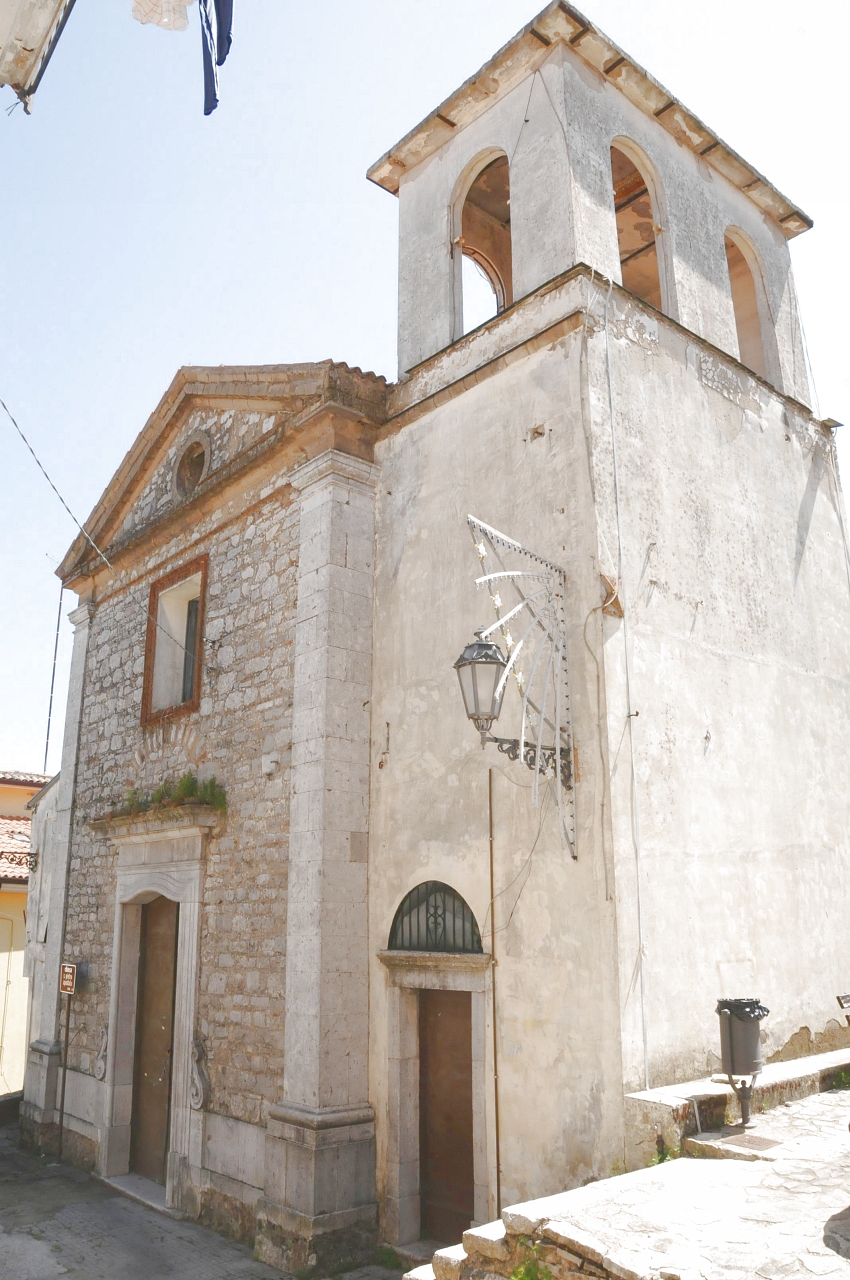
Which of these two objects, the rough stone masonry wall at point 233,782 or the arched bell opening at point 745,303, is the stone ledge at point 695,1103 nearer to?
the rough stone masonry wall at point 233,782

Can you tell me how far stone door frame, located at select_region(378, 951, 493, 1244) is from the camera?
→ 626cm

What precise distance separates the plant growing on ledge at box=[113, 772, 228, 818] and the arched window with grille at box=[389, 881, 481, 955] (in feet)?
7.40

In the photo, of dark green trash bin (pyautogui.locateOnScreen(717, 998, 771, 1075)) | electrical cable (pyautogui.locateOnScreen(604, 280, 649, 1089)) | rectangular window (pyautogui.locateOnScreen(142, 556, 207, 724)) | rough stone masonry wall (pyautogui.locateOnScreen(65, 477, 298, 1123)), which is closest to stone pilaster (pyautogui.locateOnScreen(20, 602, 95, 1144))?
rough stone masonry wall (pyautogui.locateOnScreen(65, 477, 298, 1123))

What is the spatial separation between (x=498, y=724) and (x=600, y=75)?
548 cm

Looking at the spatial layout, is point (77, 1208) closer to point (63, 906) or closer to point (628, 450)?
point (63, 906)

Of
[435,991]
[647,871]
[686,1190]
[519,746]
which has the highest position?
[519,746]

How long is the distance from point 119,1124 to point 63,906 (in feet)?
8.69

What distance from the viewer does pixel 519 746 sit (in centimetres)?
580

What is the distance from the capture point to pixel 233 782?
28.3 ft

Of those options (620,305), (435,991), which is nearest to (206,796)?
(435,991)

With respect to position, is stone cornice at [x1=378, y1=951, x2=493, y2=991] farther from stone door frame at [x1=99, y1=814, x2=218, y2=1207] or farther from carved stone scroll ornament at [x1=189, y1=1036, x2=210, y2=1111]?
stone door frame at [x1=99, y1=814, x2=218, y2=1207]

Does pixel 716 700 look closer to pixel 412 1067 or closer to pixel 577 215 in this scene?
pixel 412 1067

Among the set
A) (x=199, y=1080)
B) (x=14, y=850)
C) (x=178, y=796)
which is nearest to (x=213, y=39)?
(x=178, y=796)

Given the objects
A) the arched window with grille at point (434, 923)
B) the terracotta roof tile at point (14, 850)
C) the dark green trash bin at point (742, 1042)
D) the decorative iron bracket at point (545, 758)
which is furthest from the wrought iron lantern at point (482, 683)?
the terracotta roof tile at point (14, 850)
